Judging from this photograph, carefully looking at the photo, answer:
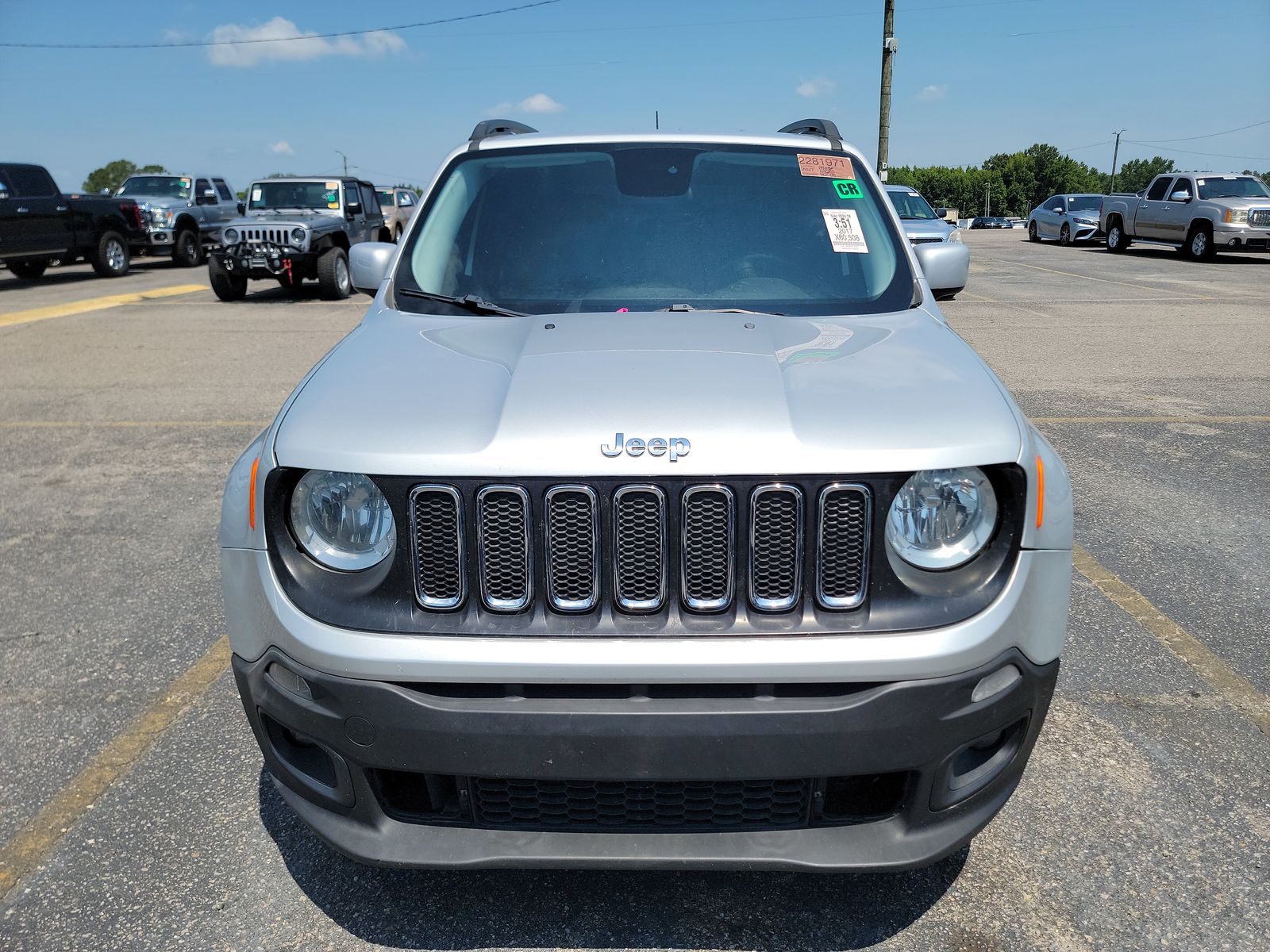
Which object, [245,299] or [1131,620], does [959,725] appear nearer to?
[1131,620]

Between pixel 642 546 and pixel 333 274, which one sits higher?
pixel 642 546

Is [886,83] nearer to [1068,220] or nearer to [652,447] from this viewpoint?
Answer: [1068,220]

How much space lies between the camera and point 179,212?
2209 centimetres

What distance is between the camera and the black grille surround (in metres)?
1.94

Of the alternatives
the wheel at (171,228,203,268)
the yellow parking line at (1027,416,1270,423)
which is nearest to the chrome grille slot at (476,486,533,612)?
the yellow parking line at (1027,416,1270,423)

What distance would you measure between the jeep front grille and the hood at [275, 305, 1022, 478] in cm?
5

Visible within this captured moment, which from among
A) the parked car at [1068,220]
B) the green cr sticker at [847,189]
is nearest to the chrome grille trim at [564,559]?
the green cr sticker at [847,189]

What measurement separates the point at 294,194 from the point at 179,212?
758 centimetres

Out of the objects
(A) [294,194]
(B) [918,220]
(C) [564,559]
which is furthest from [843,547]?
(B) [918,220]

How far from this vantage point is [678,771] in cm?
191

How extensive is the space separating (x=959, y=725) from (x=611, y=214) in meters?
2.00

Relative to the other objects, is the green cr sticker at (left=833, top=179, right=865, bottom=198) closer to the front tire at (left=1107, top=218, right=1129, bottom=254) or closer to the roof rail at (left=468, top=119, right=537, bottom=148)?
the roof rail at (left=468, top=119, right=537, bottom=148)

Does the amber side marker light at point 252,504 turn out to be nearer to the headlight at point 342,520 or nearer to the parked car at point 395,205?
the headlight at point 342,520

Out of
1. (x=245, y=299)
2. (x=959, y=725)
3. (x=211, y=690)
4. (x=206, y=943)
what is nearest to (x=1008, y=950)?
(x=959, y=725)
